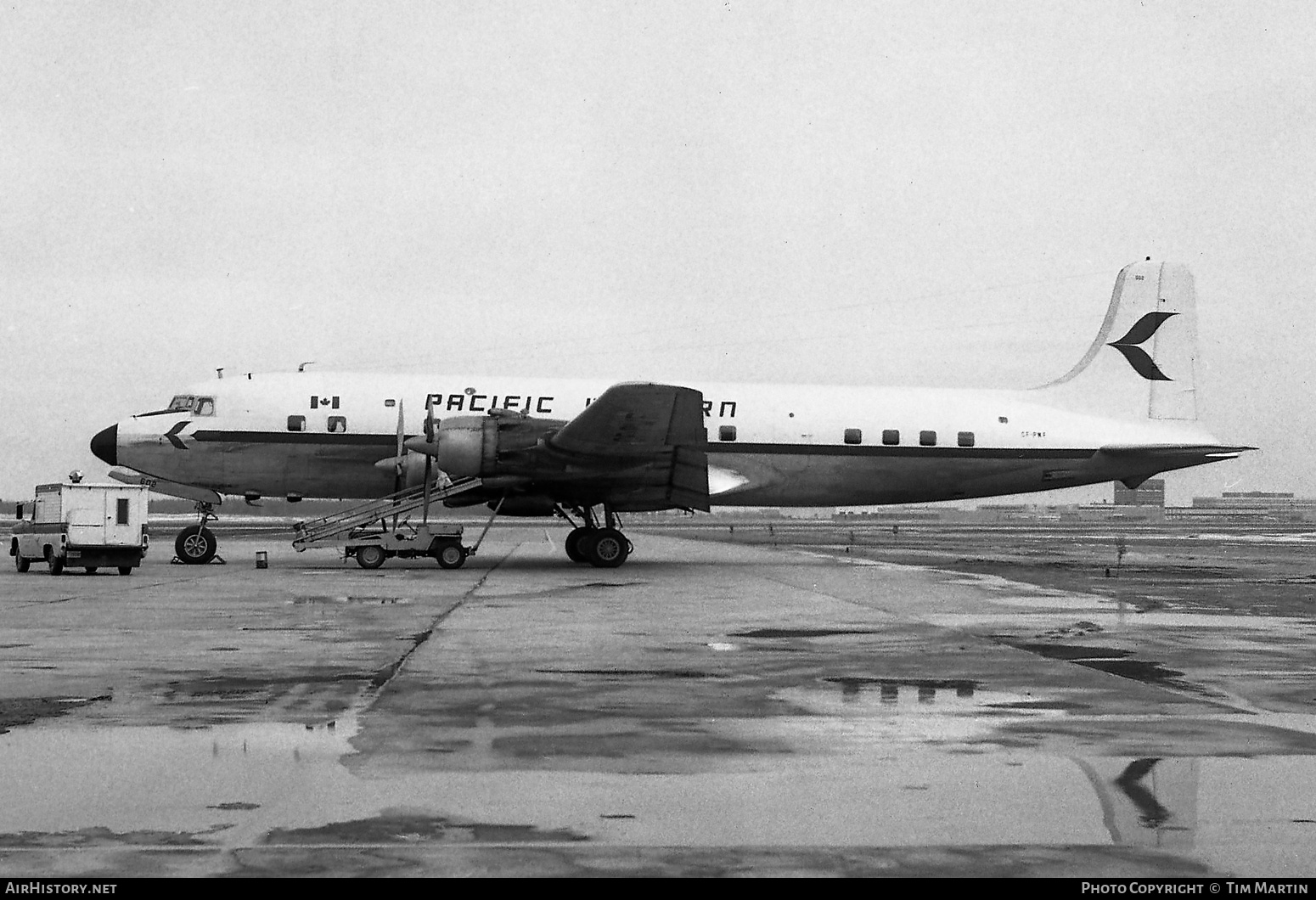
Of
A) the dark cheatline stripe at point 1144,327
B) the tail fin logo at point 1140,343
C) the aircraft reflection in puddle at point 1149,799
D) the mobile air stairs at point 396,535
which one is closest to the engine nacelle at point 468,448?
the mobile air stairs at point 396,535

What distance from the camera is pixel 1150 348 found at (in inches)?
1462

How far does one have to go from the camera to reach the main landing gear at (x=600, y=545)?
96.2ft

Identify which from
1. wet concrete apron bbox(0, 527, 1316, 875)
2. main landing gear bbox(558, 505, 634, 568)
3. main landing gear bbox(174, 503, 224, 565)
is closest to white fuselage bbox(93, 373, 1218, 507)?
main landing gear bbox(174, 503, 224, 565)

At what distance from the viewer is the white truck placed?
89.0ft

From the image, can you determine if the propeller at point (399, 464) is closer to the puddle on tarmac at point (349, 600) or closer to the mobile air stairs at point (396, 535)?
the mobile air stairs at point (396, 535)

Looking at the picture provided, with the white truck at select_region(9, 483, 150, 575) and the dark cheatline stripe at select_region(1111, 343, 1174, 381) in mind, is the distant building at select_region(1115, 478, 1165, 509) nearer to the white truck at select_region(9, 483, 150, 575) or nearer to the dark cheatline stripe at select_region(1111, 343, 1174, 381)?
the dark cheatline stripe at select_region(1111, 343, 1174, 381)

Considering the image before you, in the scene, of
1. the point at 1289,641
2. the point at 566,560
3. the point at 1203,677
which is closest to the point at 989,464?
the point at 566,560

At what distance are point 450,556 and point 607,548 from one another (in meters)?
3.45

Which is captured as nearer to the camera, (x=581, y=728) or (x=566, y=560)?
(x=581, y=728)

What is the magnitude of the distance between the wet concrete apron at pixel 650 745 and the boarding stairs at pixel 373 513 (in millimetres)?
11743
